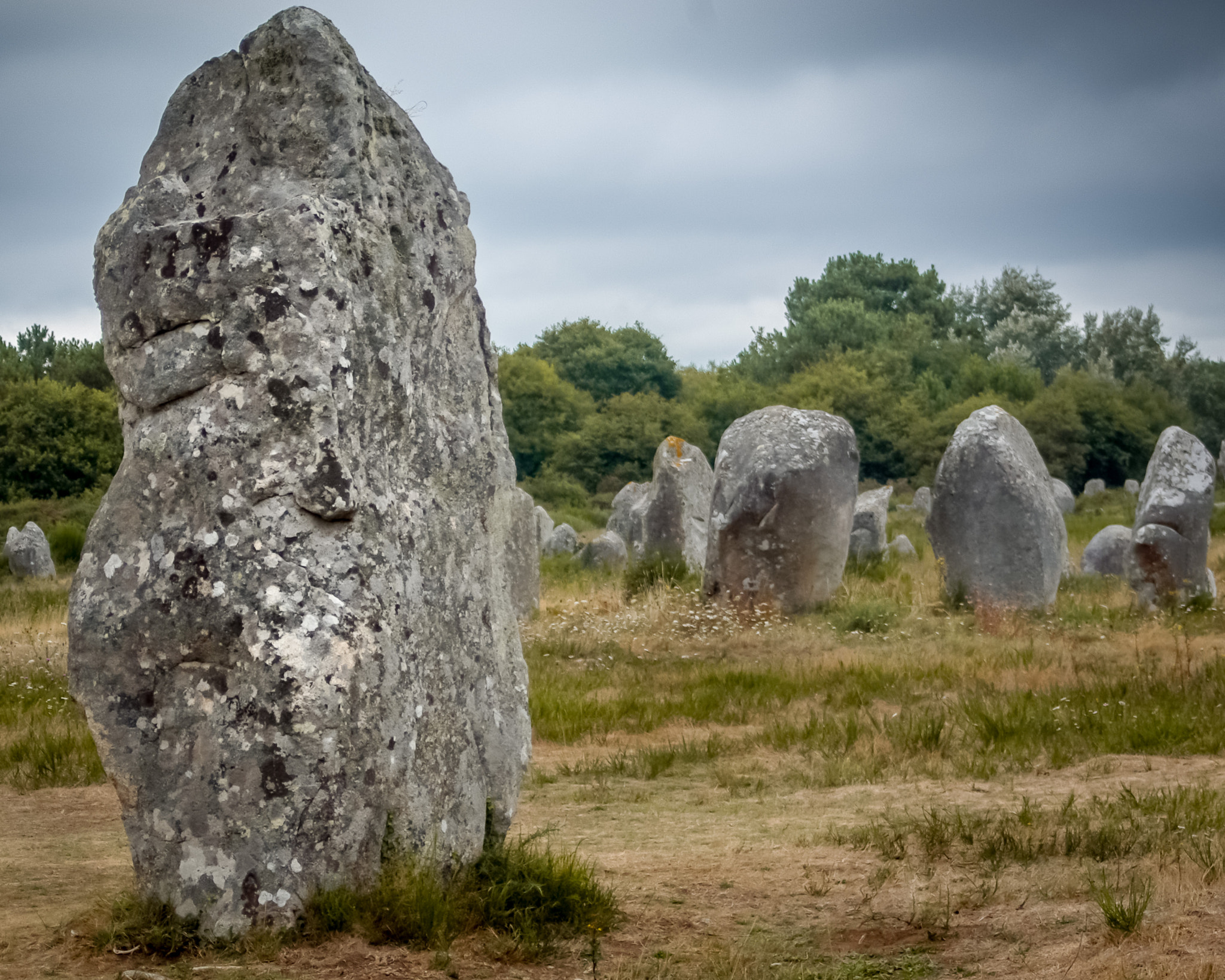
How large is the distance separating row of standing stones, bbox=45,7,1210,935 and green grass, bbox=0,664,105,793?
2761 mm

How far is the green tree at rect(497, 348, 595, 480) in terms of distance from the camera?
147 feet

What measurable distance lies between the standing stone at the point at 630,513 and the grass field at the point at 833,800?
927 centimetres

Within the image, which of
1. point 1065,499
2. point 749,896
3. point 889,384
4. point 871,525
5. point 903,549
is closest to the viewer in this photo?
point 749,896

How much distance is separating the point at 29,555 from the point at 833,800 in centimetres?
1987

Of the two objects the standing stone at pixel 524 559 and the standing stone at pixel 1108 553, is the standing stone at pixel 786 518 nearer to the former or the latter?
the standing stone at pixel 524 559

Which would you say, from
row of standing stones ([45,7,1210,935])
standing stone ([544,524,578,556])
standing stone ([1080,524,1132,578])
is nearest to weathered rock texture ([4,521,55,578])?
Answer: standing stone ([544,524,578,556])

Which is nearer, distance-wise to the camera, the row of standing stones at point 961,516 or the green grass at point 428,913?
the green grass at point 428,913

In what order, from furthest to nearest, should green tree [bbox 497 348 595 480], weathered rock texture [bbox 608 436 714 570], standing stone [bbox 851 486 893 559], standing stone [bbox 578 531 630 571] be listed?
1. green tree [bbox 497 348 595 480]
2. standing stone [bbox 578 531 630 571]
3. standing stone [bbox 851 486 893 559]
4. weathered rock texture [bbox 608 436 714 570]

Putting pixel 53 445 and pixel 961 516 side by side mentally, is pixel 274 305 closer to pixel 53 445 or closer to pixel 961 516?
pixel 961 516

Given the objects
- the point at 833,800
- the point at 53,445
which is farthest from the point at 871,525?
the point at 53,445

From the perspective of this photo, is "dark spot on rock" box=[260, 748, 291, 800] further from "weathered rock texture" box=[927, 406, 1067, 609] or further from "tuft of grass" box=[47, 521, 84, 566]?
"tuft of grass" box=[47, 521, 84, 566]

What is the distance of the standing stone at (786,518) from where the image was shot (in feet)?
43.4

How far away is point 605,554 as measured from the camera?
66.0 ft

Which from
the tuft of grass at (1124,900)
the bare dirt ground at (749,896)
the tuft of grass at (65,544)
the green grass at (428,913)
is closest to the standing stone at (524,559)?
the bare dirt ground at (749,896)
